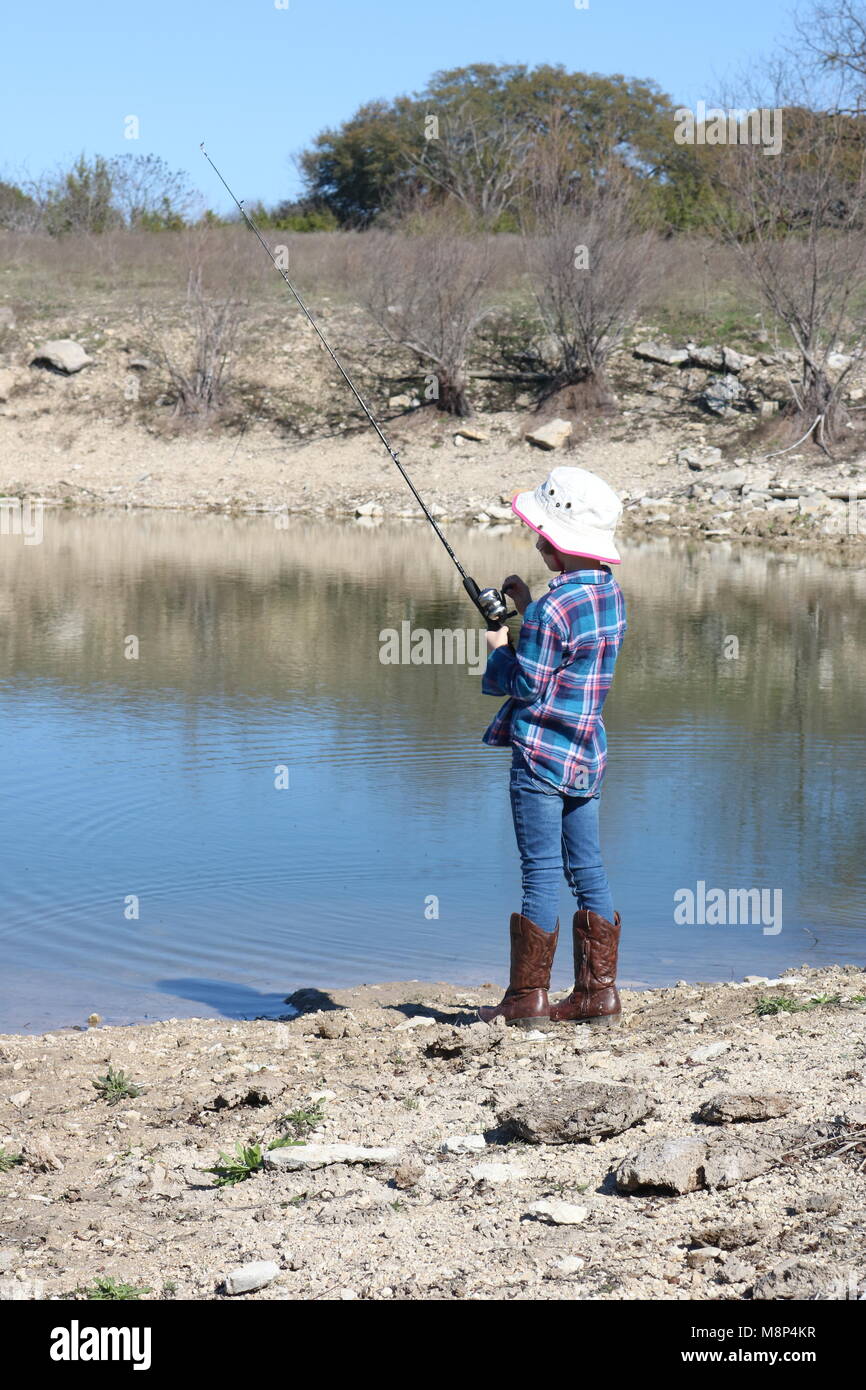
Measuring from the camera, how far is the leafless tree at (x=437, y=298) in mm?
33188

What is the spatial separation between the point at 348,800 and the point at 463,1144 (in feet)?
17.9

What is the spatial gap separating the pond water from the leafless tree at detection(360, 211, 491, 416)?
16740 mm

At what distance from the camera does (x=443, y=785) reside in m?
9.83

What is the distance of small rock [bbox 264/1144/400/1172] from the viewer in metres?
4.04

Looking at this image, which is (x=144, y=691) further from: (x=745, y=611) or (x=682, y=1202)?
(x=682, y=1202)

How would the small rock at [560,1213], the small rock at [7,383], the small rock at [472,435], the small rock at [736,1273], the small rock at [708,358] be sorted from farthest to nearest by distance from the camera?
1. the small rock at [7,383]
2. the small rock at [708,358]
3. the small rock at [472,435]
4. the small rock at [560,1213]
5. the small rock at [736,1273]

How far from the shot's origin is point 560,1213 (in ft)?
11.6

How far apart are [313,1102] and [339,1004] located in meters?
1.50

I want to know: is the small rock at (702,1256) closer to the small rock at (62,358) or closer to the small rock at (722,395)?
the small rock at (722,395)

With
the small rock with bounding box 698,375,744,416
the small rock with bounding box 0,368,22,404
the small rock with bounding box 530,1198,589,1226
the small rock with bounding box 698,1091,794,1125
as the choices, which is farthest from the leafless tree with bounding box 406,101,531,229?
the small rock with bounding box 530,1198,589,1226

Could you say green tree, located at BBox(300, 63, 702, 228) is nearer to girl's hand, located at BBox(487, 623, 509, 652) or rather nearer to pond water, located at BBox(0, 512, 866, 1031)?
pond water, located at BBox(0, 512, 866, 1031)

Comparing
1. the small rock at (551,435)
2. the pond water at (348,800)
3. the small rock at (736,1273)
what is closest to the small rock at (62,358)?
the small rock at (551,435)

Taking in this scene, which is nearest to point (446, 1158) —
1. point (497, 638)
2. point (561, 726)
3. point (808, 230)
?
point (561, 726)

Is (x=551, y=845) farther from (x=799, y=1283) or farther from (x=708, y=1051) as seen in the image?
(x=799, y=1283)
